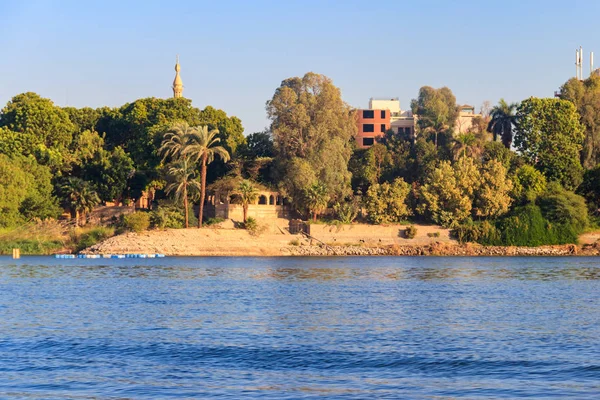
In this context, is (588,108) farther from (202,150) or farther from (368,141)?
(202,150)

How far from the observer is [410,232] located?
81.1 metres

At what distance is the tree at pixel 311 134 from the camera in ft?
277

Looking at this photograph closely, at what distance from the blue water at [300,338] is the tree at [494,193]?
32.8 m

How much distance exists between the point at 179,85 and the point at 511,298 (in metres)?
85.0

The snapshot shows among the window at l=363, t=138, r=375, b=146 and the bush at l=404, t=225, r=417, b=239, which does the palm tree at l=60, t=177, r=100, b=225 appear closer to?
the bush at l=404, t=225, r=417, b=239

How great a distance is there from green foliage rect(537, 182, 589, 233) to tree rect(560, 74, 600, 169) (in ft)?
38.6

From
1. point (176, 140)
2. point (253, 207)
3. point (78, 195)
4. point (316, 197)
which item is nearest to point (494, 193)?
point (316, 197)

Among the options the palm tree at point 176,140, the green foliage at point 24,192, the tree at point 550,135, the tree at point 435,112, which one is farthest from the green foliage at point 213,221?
the tree at point 550,135

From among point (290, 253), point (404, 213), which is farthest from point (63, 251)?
point (404, 213)

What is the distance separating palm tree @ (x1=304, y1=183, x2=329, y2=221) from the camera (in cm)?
8188

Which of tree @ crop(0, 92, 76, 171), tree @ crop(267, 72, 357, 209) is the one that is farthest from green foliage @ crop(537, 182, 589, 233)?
tree @ crop(0, 92, 76, 171)

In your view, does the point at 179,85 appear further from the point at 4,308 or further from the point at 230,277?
the point at 4,308

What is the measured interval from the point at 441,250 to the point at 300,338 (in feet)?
185

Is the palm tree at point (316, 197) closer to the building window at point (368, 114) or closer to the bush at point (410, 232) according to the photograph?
the bush at point (410, 232)
